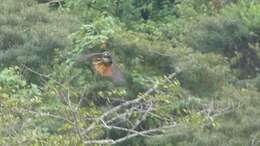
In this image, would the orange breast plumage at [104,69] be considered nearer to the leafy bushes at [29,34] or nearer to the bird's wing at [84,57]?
the bird's wing at [84,57]

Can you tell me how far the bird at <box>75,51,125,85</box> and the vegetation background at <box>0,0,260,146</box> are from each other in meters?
0.07

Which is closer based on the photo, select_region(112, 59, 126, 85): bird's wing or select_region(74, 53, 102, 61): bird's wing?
select_region(112, 59, 126, 85): bird's wing

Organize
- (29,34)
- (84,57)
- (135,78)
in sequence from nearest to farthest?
(135,78) < (84,57) < (29,34)

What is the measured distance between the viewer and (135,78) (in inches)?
294

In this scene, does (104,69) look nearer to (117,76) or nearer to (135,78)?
(117,76)

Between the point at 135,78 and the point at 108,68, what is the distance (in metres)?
0.27

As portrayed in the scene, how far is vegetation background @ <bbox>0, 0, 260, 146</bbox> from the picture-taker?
167 inches

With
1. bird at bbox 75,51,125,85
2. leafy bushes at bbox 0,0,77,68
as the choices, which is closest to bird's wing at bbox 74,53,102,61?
bird at bbox 75,51,125,85

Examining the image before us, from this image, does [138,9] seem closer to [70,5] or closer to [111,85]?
[70,5]

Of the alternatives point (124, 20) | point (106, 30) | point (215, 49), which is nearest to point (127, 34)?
point (106, 30)

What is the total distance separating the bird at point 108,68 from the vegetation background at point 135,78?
0.07m

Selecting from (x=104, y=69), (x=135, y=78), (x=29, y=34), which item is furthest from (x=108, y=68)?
(x=29, y=34)

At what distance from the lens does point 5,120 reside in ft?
12.8

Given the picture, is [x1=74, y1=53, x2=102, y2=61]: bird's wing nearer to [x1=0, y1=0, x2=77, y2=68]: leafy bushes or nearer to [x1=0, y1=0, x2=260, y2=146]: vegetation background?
[x1=0, y1=0, x2=260, y2=146]: vegetation background
